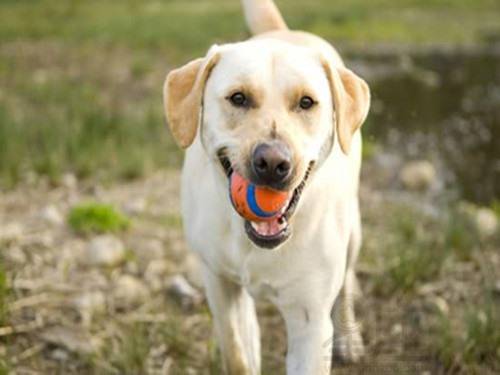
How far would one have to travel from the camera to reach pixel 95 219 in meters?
5.70

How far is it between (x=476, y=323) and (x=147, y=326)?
1632mm

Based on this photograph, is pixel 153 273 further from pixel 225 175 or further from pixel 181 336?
pixel 225 175

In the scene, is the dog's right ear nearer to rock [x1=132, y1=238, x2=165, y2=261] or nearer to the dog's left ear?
the dog's left ear

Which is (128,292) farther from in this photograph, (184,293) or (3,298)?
(3,298)

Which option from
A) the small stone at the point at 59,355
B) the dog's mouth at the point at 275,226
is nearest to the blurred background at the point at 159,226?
the small stone at the point at 59,355

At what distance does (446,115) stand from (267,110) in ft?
25.4

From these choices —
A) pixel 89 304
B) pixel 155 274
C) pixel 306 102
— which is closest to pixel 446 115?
pixel 155 274

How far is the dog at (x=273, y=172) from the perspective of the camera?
2916 millimetres

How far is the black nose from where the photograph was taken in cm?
276

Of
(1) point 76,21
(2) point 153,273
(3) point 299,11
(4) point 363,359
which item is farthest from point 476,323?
(3) point 299,11

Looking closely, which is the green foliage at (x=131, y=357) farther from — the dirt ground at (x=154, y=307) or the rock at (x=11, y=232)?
the rock at (x=11, y=232)

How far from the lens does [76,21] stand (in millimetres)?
19531

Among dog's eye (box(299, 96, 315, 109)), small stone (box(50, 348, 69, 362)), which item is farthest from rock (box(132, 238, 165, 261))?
dog's eye (box(299, 96, 315, 109))

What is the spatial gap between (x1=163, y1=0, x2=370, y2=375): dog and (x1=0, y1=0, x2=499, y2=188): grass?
3.66 meters
